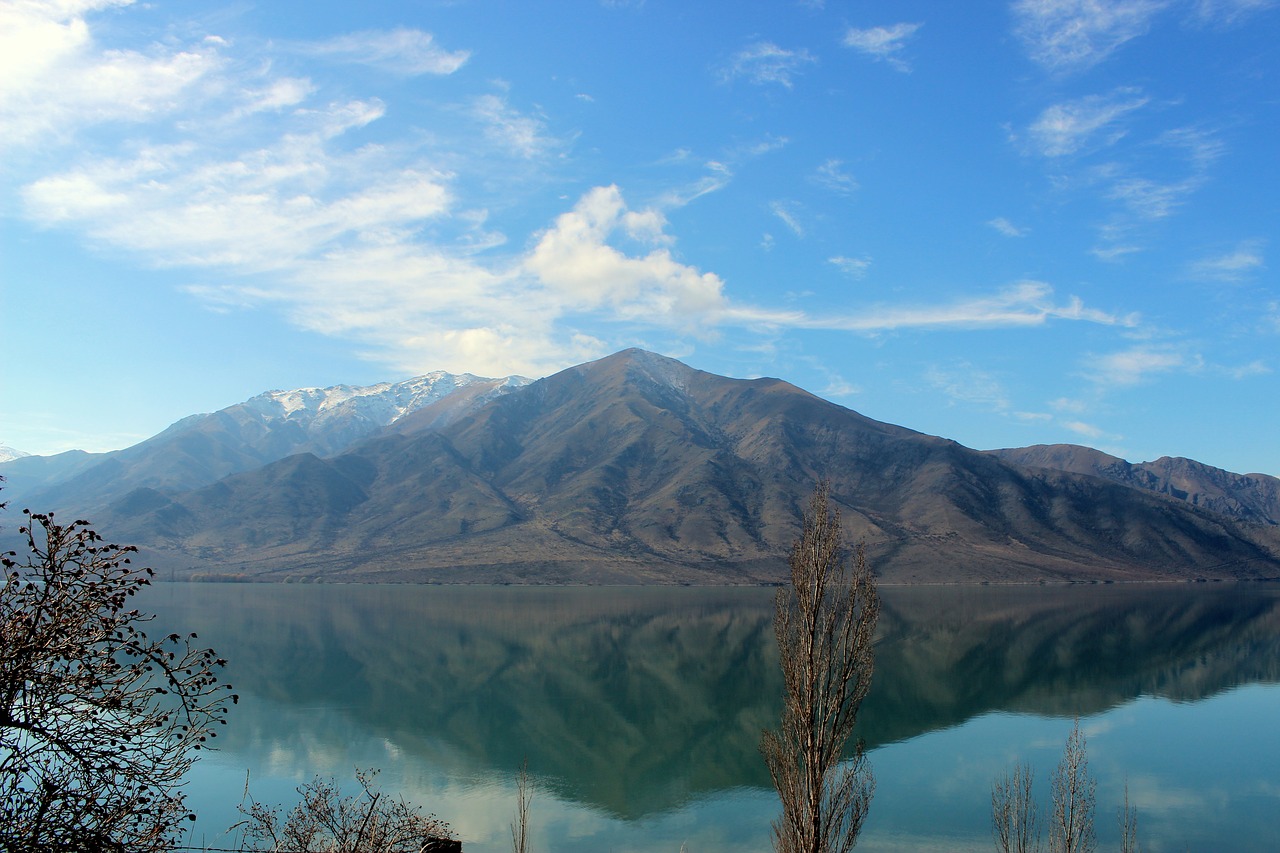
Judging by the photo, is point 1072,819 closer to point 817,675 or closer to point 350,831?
point 817,675

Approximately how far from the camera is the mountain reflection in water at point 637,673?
4866cm

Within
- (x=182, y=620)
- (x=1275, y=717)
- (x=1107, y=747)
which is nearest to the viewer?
(x=1107, y=747)

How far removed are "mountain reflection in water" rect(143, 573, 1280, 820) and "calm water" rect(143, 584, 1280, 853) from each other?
328 mm

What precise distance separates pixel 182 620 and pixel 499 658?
153 feet

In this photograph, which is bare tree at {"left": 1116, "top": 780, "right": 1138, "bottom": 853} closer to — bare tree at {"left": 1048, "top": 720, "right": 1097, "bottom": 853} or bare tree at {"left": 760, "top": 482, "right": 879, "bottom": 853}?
bare tree at {"left": 1048, "top": 720, "right": 1097, "bottom": 853}

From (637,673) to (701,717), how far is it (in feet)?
59.9

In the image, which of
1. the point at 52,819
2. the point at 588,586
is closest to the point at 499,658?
the point at 52,819

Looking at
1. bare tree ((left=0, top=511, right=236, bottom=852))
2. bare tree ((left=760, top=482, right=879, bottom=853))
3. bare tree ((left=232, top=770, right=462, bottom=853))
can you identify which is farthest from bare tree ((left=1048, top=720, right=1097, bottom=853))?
bare tree ((left=0, top=511, right=236, bottom=852))

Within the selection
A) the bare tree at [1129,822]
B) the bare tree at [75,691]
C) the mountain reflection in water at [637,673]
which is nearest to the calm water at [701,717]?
the mountain reflection in water at [637,673]

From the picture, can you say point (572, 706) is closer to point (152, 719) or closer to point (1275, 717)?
point (1275, 717)

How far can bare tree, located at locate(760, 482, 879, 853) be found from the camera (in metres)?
17.5

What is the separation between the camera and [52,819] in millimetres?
7016

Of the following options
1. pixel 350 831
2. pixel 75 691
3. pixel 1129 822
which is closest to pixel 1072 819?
pixel 1129 822

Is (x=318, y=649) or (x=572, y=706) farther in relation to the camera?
(x=318, y=649)
